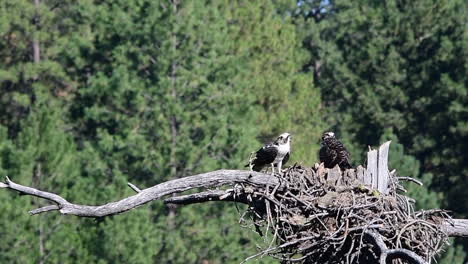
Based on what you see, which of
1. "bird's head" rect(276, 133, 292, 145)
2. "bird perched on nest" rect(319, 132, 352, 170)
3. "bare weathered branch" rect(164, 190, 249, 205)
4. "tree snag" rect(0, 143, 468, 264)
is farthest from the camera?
"bird's head" rect(276, 133, 292, 145)

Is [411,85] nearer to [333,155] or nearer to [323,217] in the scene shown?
[333,155]

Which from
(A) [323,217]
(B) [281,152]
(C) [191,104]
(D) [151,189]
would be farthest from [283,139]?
(C) [191,104]

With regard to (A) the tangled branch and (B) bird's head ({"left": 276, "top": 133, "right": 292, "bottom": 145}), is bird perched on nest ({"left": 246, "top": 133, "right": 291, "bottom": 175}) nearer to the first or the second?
(B) bird's head ({"left": 276, "top": 133, "right": 292, "bottom": 145})

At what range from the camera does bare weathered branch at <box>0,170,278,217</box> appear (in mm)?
7836

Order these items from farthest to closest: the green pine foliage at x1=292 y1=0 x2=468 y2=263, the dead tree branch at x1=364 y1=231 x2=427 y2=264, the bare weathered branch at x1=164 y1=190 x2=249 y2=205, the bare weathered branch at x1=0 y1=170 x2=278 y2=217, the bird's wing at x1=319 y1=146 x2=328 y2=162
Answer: the green pine foliage at x1=292 y1=0 x2=468 y2=263 < the bird's wing at x1=319 y1=146 x2=328 y2=162 < the bare weathered branch at x1=164 y1=190 x2=249 y2=205 < the bare weathered branch at x1=0 y1=170 x2=278 y2=217 < the dead tree branch at x1=364 y1=231 x2=427 y2=264

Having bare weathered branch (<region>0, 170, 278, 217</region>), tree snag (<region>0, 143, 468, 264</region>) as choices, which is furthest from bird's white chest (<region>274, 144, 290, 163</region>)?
bare weathered branch (<region>0, 170, 278, 217</region>)

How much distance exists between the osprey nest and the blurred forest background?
46.1 ft

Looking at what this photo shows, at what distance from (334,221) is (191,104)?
20.0 meters

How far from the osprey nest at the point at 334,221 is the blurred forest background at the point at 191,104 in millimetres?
14061

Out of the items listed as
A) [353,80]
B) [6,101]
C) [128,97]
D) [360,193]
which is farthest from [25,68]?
[360,193]

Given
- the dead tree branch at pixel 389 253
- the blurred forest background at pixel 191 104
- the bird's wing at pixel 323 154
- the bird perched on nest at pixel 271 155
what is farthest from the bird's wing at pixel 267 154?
the blurred forest background at pixel 191 104

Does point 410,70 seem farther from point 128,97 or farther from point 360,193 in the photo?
point 360,193

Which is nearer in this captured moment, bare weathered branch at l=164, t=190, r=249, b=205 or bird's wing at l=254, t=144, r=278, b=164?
bare weathered branch at l=164, t=190, r=249, b=205

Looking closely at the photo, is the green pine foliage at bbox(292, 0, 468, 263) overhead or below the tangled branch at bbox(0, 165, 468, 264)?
overhead
